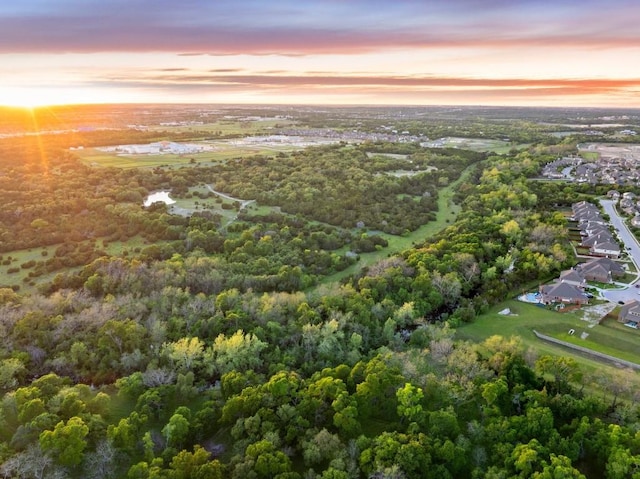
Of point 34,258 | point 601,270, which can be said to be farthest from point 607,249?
point 34,258

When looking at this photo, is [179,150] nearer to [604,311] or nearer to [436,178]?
[436,178]

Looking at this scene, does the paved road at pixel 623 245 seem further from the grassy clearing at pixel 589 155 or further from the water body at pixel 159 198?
the water body at pixel 159 198

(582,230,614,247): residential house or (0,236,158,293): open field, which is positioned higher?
(582,230,614,247): residential house

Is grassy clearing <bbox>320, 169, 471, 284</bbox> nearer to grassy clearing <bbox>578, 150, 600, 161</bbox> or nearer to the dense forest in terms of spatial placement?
the dense forest

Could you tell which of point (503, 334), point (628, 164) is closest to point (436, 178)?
point (628, 164)

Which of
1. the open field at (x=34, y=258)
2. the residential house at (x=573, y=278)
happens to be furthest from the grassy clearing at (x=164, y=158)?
the residential house at (x=573, y=278)

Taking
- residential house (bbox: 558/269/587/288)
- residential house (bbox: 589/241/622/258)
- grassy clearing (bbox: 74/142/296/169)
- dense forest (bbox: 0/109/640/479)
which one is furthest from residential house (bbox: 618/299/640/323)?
grassy clearing (bbox: 74/142/296/169)
